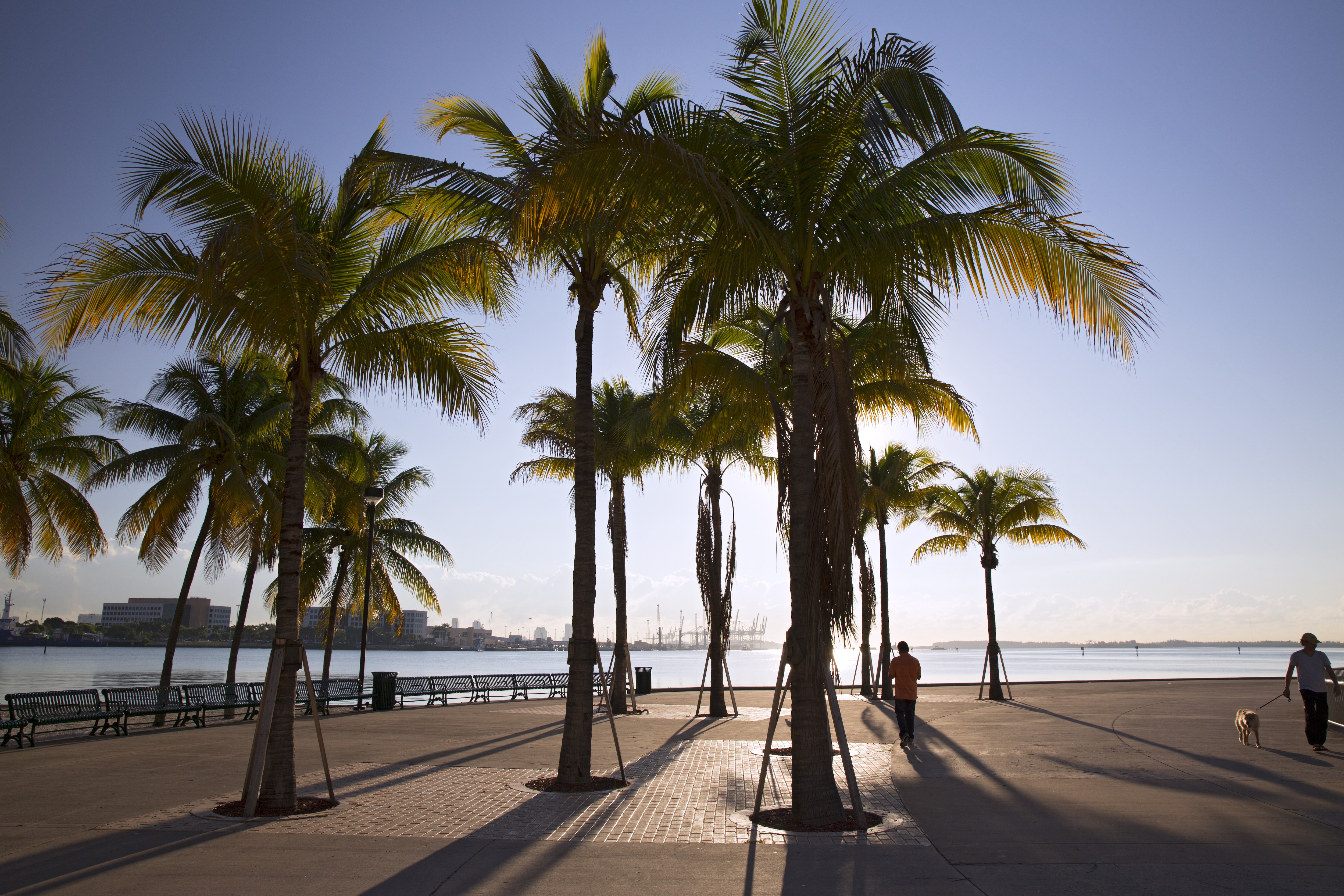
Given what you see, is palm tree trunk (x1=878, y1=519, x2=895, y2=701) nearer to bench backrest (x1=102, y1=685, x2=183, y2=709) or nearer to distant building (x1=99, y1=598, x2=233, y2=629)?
bench backrest (x1=102, y1=685, x2=183, y2=709)

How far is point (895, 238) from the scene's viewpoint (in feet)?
25.7

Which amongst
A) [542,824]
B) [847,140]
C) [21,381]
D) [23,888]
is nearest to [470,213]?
[847,140]

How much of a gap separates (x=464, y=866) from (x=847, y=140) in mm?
6927

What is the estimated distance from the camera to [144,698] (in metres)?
15.8

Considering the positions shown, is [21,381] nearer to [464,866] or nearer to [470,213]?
[470,213]

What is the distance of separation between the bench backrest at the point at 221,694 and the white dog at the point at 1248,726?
17855 millimetres

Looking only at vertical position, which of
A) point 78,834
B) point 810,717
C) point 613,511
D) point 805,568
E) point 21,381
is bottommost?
point 78,834

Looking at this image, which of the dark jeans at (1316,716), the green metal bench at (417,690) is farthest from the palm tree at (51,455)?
the dark jeans at (1316,716)

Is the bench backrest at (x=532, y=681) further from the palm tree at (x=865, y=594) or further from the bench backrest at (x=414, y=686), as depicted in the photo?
the palm tree at (x=865, y=594)

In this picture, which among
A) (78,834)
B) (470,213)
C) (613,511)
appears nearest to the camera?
(78,834)

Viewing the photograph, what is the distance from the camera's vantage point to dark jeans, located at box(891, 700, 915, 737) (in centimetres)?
1280

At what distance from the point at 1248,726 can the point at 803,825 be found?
8.80m

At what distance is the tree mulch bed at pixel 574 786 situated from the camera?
9.33m

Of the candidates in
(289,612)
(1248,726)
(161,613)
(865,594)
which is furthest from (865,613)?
(161,613)
